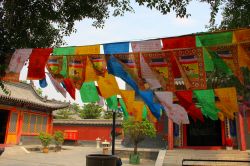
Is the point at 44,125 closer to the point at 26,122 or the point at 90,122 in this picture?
the point at 26,122

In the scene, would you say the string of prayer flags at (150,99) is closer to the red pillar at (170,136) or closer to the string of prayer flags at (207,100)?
the string of prayer flags at (207,100)

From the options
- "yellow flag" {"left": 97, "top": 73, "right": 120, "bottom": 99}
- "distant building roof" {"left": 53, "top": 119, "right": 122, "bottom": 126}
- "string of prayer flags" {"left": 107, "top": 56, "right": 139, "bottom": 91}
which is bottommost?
"distant building roof" {"left": 53, "top": 119, "right": 122, "bottom": 126}

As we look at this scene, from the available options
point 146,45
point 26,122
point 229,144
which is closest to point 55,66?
point 146,45

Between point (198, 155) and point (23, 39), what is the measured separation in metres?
12.3

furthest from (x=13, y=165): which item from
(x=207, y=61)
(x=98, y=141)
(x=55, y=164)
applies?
(x=98, y=141)

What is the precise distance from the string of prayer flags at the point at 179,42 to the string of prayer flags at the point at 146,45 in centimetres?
14

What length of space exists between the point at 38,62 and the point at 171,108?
3.19m

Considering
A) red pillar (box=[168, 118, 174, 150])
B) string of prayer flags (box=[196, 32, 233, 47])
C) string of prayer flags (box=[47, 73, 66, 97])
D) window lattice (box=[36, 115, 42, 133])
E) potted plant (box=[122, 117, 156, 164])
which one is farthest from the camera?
window lattice (box=[36, 115, 42, 133])

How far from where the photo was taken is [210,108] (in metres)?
6.33

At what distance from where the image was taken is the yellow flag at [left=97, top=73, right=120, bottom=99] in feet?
20.7

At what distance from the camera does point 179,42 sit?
17.4 feet

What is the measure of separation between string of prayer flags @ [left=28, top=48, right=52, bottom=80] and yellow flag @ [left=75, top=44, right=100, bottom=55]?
661 mm

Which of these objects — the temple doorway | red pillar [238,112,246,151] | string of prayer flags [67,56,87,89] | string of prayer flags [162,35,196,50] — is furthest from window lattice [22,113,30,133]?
string of prayer flags [162,35,196,50]

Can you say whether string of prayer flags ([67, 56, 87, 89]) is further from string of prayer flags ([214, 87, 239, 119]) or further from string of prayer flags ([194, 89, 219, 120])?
string of prayer flags ([214, 87, 239, 119])
